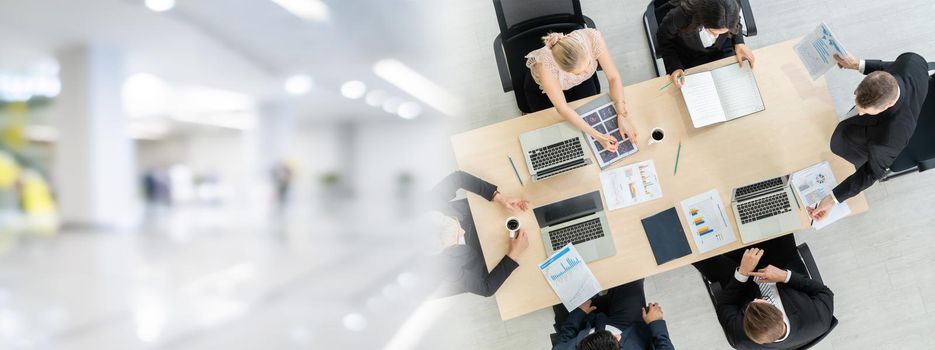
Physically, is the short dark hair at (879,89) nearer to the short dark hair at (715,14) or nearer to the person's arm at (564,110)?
the short dark hair at (715,14)

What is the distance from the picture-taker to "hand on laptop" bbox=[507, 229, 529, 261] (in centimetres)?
170

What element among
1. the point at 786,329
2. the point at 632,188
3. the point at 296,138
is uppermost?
the point at 296,138

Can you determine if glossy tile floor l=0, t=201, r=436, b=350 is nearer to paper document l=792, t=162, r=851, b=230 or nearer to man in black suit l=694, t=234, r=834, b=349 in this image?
man in black suit l=694, t=234, r=834, b=349

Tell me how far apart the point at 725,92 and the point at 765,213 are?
1.38 feet

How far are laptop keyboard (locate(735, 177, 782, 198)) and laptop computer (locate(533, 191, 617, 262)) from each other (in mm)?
455

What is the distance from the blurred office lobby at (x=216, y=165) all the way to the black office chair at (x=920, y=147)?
1629 mm

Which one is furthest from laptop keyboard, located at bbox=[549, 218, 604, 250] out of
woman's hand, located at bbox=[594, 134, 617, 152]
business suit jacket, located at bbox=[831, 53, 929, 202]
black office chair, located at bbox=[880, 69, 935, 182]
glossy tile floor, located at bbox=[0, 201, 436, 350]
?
black office chair, located at bbox=[880, 69, 935, 182]

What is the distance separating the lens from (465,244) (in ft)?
5.80

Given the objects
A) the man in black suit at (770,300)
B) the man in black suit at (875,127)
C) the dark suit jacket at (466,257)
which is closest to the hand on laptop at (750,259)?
the man in black suit at (770,300)

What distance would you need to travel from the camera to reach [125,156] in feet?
5.04

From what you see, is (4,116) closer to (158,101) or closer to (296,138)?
(158,101)

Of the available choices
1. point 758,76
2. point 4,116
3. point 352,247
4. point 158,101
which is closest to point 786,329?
point 758,76

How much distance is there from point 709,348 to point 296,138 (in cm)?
187

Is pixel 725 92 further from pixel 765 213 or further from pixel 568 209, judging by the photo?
pixel 568 209
